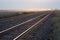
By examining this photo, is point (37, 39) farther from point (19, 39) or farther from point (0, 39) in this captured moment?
point (0, 39)

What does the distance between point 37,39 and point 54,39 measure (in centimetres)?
104

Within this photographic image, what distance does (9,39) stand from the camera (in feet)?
43.0

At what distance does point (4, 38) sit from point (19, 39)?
1289 millimetres

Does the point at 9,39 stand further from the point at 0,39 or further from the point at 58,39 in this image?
the point at 58,39

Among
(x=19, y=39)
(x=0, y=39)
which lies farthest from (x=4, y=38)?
(x=19, y=39)

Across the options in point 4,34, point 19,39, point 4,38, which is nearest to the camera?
point 19,39

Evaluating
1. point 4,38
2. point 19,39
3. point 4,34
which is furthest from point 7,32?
point 19,39

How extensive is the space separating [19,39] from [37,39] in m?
1.29

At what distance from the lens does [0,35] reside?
47.4 feet

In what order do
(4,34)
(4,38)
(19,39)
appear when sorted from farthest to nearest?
(4,34) < (4,38) < (19,39)

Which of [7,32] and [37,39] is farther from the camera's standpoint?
[7,32]

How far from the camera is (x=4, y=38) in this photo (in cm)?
1363

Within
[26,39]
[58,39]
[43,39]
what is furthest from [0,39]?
[58,39]

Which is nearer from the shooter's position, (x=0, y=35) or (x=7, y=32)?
(x=0, y=35)
